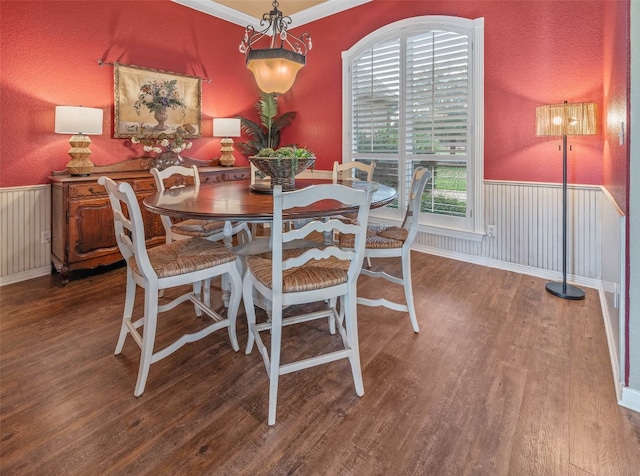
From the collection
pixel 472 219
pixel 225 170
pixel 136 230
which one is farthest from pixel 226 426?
pixel 225 170

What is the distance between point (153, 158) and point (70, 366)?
8.73ft

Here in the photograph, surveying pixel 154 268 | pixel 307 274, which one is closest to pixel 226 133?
pixel 154 268

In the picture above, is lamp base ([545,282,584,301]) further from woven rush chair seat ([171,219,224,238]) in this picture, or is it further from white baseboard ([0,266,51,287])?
white baseboard ([0,266,51,287])

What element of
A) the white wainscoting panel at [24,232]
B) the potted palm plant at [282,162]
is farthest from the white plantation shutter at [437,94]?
the white wainscoting panel at [24,232]

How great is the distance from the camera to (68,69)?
3344mm

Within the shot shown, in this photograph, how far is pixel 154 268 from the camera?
5.65 ft

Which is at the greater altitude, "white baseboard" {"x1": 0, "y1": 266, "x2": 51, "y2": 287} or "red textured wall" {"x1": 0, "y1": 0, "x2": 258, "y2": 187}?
"red textured wall" {"x1": 0, "y1": 0, "x2": 258, "y2": 187}

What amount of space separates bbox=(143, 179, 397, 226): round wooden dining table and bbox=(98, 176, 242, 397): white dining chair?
0.18 metres

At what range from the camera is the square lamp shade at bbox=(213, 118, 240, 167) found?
4453 mm

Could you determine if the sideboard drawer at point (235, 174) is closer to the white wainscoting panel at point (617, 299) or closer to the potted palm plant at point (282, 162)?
the potted palm plant at point (282, 162)

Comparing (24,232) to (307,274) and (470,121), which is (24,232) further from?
(470,121)

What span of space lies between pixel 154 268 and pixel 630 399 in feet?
7.16

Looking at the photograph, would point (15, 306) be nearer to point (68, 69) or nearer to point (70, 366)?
point (70, 366)

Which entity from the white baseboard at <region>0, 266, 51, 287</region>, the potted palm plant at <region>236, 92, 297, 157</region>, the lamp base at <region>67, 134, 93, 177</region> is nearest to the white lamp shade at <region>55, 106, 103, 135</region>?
the lamp base at <region>67, 134, 93, 177</region>
